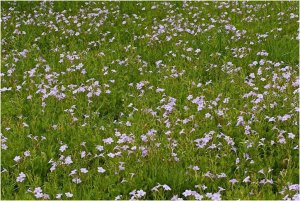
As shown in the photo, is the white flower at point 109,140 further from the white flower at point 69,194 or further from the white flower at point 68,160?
the white flower at point 69,194

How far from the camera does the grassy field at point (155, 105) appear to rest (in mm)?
5609

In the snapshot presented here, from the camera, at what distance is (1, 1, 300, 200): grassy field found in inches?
221

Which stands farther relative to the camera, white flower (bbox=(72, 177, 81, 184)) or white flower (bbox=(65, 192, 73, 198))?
white flower (bbox=(72, 177, 81, 184))

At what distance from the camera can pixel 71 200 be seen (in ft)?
17.5

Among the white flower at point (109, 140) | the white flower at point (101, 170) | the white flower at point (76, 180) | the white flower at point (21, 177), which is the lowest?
the white flower at point (76, 180)

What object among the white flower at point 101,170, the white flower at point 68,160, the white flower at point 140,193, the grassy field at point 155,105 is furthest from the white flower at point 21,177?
the white flower at point 140,193

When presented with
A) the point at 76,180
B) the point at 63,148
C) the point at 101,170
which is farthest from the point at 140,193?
the point at 63,148

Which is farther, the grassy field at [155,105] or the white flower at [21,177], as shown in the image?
the white flower at [21,177]

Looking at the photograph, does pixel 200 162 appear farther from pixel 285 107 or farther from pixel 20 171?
pixel 20 171

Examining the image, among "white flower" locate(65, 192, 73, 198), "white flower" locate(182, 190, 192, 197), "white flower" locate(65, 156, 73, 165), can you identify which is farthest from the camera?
"white flower" locate(65, 156, 73, 165)

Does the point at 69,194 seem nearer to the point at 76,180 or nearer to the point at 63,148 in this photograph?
the point at 76,180

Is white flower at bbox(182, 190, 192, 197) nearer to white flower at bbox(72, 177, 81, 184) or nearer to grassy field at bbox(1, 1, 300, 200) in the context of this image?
grassy field at bbox(1, 1, 300, 200)

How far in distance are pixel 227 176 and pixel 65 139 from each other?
248cm

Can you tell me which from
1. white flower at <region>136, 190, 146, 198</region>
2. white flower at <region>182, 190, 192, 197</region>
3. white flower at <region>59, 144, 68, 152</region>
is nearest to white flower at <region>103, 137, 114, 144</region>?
white flower at <region>59, 144, 68, 152</region>
